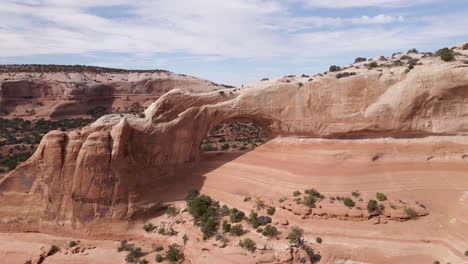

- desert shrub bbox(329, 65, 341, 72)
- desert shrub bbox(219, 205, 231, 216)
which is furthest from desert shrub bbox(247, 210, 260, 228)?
desert shrub bbox(329, 65, 341, 72)

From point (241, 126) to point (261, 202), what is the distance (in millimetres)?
30857

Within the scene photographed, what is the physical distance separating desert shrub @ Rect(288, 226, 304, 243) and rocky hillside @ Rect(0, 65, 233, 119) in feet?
142

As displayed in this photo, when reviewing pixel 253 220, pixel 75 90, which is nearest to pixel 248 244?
pixel 253 220

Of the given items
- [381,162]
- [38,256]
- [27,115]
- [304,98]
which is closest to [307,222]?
[381,162]

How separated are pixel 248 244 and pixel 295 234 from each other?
6.41ft

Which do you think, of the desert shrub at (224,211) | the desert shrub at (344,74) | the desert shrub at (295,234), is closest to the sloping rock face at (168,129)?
the desert shrub at (344,74)

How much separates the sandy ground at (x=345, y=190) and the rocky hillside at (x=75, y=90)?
39.1 metres

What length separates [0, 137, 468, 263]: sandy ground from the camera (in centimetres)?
1402

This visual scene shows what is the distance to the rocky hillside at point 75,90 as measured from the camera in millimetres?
56719

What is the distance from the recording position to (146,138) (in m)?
18.0

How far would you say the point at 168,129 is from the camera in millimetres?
18453

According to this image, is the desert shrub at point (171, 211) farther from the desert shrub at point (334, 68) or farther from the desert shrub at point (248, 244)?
the desert shrub at point (334, 68)

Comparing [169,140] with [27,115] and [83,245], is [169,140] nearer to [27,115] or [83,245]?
[83,245]

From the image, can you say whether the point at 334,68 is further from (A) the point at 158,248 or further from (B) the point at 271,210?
(A) the point at 158,248
